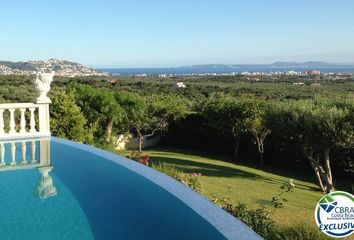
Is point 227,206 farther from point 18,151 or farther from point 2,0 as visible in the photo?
point 2,0

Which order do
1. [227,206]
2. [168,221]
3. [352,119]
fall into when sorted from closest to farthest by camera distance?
Answer: [168,221]
[227,206]
[352,119]

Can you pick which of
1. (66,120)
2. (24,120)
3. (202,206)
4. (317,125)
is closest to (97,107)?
(66,120)

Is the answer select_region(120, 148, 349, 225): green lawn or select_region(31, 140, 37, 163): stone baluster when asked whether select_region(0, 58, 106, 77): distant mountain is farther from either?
select_region(120, 148, 349, 225): green lawn

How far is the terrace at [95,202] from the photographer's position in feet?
17.8

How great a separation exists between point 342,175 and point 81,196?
13.1 meters

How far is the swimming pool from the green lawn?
2895 millimetres

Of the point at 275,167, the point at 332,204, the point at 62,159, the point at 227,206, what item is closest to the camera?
the point at 332,204

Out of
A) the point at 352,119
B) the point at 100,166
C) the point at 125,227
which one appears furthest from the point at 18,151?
the point at 352,119

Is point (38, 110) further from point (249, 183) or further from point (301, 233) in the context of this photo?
point (301, 233)

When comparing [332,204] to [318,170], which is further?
[318,170]

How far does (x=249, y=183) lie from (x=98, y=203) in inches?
355

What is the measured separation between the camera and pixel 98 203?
6996mm

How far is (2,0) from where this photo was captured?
22.1 metres

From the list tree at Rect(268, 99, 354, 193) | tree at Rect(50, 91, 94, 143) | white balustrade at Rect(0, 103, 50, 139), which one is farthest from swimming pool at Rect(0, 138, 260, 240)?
tree at Rect(268, 99, 354, 193)
